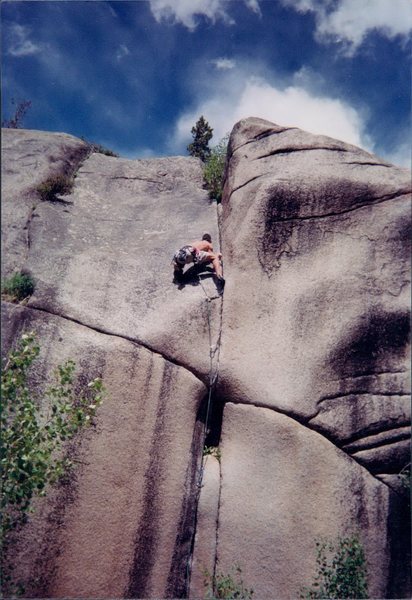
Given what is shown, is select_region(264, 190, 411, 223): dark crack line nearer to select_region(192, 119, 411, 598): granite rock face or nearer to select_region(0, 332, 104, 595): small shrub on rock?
select_region(192, 119, 411, 598): granite rock face

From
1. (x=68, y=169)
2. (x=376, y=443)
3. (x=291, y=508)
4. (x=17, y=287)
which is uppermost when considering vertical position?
(x=68, y=169)

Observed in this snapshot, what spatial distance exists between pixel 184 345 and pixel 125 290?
2.00m

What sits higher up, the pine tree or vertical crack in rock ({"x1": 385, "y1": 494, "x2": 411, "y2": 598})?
the pine tree

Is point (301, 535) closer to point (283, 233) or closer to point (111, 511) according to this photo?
point (111, 511)

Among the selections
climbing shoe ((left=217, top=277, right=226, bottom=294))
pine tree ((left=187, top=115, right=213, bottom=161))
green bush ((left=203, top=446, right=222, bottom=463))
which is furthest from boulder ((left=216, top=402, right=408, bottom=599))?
pine tree ((left=187, top=115, right=213, bottom=161))

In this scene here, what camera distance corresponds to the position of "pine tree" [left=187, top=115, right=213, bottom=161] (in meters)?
22.9

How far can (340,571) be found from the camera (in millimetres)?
6699

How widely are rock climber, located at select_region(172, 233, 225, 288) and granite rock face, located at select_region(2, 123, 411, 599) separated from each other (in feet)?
0.94

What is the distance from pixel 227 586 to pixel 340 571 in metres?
2.09

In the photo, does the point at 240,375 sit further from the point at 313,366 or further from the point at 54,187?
the point at 54,187

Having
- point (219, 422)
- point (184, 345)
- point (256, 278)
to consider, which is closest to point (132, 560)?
point (219, 422)

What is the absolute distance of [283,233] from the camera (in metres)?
9.38

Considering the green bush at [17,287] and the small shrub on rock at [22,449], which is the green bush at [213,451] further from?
the green bush at [17,287]

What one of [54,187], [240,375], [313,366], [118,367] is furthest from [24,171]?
[313,366]
